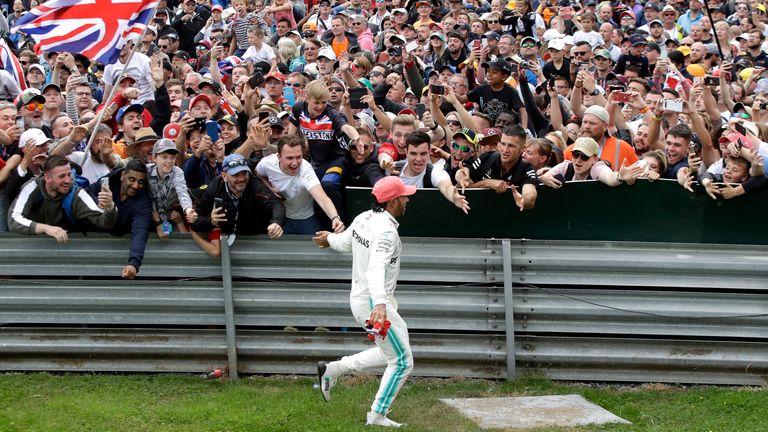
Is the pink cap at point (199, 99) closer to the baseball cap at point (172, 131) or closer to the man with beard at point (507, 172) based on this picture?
the baseball cap at point (172, 131)

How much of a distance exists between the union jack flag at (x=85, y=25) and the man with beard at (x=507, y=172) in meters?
3.32

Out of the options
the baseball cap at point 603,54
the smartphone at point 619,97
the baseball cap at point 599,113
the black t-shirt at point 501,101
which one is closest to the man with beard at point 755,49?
the baseball cap at point 603,54

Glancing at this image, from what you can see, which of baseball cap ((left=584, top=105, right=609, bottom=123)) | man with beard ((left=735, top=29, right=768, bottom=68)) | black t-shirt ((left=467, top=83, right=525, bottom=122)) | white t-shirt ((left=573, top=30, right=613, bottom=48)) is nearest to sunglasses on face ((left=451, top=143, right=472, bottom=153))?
baseball cap ((left=584, top=105, right=609, bottom=123))

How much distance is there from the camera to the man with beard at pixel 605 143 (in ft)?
33.3

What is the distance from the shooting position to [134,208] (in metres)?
9.07

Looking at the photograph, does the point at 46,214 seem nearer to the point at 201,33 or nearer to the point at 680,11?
the point at 201,33

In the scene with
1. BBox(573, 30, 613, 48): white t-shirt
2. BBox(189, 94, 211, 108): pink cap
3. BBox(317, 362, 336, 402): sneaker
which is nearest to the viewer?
BBox(317, 362, 336, 402): sneaker

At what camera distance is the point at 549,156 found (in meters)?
9.98

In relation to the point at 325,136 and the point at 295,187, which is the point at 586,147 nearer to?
the point at 325,136

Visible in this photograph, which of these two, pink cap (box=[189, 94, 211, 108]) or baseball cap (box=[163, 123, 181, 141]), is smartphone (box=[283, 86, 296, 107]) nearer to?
pink cap (box=[189, 94, 211, 108])

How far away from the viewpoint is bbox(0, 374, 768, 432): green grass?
7648mm

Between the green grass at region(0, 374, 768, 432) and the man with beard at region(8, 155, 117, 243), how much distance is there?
1.25 m

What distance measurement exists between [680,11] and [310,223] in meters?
12.5

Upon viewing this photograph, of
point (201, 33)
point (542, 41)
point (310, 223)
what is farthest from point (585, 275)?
point (201, 33)
